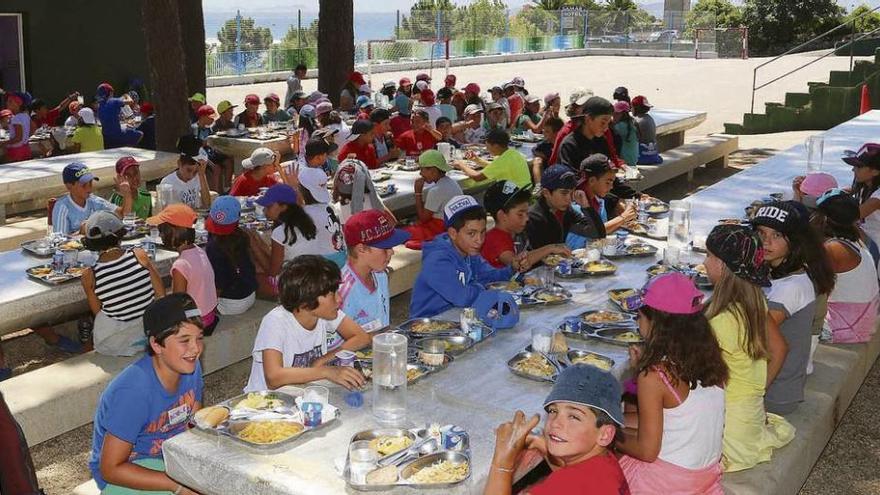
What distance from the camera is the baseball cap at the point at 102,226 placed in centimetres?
609

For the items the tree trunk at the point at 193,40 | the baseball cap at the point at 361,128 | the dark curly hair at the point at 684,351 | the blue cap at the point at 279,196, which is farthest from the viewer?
the tree trunk at the point at 193,40

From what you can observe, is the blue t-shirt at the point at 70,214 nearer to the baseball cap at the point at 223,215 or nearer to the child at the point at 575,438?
the baseball cap at the point at 223,215

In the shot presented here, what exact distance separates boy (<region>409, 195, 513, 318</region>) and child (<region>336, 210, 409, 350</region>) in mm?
233

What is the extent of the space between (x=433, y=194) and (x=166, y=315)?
496 centimetres

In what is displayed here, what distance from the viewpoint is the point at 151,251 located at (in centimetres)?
716

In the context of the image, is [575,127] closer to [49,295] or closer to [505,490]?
[49,295]

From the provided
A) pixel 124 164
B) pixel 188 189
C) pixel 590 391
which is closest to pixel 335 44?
pixel 188 189

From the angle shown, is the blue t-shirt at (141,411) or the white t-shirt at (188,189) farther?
the white t-shirt at (188,189)

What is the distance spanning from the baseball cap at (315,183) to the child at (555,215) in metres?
2.06

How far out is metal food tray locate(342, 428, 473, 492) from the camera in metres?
3.42

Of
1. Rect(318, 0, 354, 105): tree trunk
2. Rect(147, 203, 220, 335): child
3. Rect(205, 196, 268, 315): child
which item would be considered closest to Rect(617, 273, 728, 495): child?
Rect(147, 203, 220, 335): child

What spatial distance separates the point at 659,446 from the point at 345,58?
46.9 ft

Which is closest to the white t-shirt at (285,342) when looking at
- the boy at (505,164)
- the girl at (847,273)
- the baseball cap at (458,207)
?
the baseball cap at (458,207)

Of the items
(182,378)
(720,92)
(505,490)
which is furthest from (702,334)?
(720,92)
